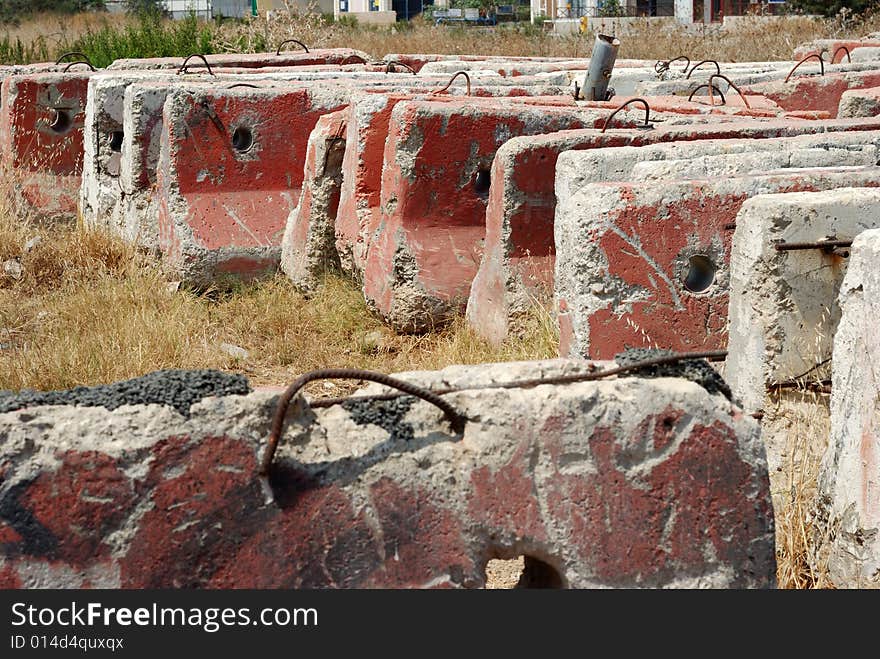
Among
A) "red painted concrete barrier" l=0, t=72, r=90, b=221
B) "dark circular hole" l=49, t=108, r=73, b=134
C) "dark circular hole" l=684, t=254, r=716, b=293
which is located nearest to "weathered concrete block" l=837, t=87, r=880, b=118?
"dark circular hole" l=684, t=254, r=716, b=293

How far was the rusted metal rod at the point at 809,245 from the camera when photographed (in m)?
3.51

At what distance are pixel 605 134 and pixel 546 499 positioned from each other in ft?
10.9

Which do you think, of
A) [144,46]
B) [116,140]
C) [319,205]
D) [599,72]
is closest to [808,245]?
[319,205]

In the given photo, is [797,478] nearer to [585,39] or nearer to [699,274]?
[699,274]

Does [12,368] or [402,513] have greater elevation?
[402,513]

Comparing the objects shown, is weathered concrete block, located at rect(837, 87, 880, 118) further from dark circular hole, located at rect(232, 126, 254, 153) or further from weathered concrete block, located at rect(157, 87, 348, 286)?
dark circular hole, located at rect(232, 126, 254, 153)

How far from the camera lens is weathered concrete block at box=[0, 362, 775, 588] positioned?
6.79ft

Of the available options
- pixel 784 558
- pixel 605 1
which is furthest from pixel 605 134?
pixel 605 1

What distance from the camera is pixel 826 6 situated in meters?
29.4

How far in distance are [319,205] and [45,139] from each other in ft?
10.1

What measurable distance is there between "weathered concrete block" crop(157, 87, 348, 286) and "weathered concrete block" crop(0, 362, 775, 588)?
4.72m

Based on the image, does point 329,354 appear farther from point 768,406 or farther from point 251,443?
point 251,443

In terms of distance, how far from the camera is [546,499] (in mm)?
2221

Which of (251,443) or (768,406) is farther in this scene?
(768,406)
